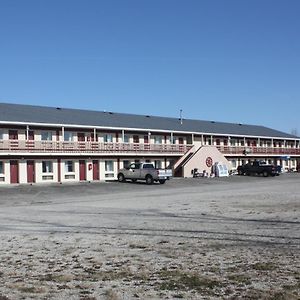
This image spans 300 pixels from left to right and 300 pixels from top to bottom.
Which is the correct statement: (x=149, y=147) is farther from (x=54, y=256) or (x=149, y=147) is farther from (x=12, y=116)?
(x=54, y=256)

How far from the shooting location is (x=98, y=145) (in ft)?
155

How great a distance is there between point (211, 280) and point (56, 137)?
40.2 m

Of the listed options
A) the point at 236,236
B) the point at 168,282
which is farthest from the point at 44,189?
the point at 168,282

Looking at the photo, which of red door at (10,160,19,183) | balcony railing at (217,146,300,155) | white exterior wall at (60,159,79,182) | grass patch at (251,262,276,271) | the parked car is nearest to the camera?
grass patch at (251,262,276,271)

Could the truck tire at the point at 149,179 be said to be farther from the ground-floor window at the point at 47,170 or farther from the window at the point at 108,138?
the ground-floor window at the point at 47,170

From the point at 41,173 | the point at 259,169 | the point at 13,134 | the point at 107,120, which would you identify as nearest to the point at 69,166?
the point at 41,173

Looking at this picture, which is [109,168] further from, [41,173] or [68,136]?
[41,173]

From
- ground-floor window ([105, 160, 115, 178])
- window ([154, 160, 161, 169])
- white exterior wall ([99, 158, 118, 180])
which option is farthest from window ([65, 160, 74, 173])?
window ([154, 160, 161, 169])

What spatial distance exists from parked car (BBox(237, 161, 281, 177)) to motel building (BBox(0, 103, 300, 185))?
6.80 ft

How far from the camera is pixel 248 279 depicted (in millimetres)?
7125

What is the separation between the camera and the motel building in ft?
140

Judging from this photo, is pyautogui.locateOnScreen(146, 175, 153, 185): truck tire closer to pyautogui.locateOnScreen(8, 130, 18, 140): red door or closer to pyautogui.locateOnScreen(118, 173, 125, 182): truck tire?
pyautogui.locateOnScreen(118, 173, 125, 182): truck tire

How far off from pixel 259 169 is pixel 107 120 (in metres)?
19.7

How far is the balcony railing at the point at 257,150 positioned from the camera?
206 ft
